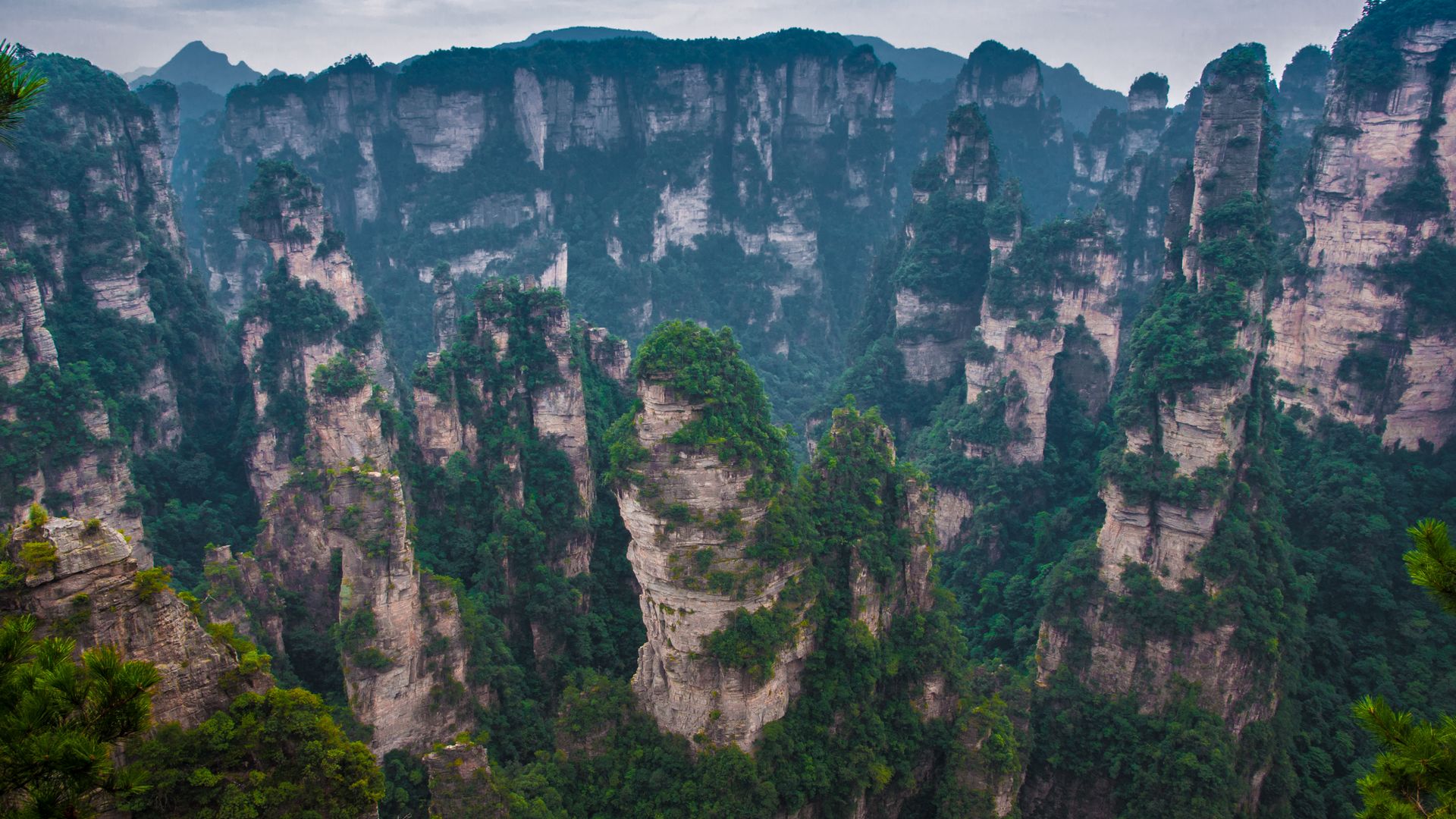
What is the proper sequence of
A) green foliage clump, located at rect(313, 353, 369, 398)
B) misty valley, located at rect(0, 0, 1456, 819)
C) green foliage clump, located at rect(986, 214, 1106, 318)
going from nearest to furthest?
misty valley, located at rect(0, 0, 1456, 819) < green foliage clump, located at rect(313, 353, 369, 398) < green foliage clump, located at rect(986, 214, 1106, 318)

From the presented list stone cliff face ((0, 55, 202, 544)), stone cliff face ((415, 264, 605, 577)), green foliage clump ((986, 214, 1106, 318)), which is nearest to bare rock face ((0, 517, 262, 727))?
Answer: stone cliff face ((415, 264, 605, 577))

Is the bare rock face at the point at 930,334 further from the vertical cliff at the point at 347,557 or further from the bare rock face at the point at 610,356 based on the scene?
the vertical cliff at the point at 347,557

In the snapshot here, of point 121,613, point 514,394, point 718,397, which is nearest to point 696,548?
point 718,397

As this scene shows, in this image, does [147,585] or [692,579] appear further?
[692,579]

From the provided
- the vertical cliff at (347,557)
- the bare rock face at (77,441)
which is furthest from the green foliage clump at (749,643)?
the bare rock face at (77,441)

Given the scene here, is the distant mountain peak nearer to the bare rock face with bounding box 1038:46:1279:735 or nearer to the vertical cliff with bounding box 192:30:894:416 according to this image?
the vertical cliff with bounding box 192:30:894:416

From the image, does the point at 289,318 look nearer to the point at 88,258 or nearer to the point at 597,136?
the point at 88,258
